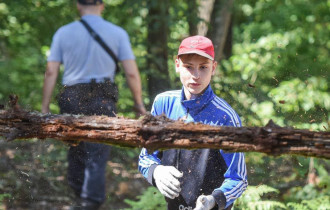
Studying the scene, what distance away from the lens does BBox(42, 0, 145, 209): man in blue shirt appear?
15.7ft

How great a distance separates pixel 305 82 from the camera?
302 inches

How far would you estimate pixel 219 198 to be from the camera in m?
2.97

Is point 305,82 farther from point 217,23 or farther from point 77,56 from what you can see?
point 77,56

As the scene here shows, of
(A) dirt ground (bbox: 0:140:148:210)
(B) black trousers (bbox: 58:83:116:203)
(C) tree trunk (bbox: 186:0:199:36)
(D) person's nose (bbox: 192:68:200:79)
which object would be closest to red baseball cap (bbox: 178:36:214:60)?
(D) person's nose (bbox: 192:68:200:79)

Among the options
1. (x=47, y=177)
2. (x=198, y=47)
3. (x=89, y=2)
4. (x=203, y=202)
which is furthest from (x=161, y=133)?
(x=47, y=177)

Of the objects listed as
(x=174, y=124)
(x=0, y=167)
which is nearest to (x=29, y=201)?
(x=0, y=167)

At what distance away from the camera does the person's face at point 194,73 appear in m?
3.18

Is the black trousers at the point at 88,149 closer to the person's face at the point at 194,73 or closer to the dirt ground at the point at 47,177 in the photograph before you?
the dirt ground at the point at 47,177

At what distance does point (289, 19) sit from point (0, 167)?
20.9 ft

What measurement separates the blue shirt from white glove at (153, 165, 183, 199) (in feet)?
6.96

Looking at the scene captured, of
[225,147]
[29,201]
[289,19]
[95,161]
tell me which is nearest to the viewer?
[225,147]

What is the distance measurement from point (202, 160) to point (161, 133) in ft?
1.77

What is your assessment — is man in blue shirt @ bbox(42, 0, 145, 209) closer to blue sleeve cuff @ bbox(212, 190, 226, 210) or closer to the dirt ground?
the dirt ground

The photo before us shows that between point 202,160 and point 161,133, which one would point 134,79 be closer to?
point 202,160
